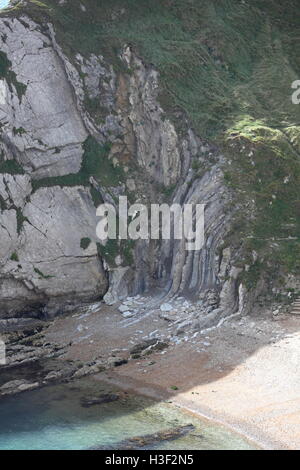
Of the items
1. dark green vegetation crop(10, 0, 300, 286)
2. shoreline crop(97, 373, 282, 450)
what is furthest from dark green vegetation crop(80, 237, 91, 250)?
shoreline crop(97, 373, 282, 450)

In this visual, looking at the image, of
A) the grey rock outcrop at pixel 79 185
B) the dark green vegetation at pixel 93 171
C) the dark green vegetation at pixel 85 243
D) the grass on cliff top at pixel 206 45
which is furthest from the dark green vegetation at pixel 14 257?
the grass on cliff top at pixel 206 45

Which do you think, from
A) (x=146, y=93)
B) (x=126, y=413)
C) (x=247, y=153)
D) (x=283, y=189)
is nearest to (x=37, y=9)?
(x=146, y=93)

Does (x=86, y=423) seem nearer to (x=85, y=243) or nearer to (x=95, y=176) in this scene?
(x=85, y=243)

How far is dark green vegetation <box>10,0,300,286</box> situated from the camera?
42.0m

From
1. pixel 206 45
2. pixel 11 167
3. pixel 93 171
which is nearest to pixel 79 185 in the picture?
pixel 93 171

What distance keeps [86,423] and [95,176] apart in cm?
2358

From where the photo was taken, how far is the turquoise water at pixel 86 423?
25344 mm

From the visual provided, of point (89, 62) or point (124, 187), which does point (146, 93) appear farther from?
point (124, 187)

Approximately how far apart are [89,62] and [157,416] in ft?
104

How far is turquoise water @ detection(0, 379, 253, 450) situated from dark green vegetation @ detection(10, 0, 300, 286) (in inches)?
534

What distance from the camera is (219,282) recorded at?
130ft

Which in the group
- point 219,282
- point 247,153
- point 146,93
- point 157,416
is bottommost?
point 157,416

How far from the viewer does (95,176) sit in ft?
153

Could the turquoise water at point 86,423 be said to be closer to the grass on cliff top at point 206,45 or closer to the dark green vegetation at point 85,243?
the dark green vegetation at point 85,243
